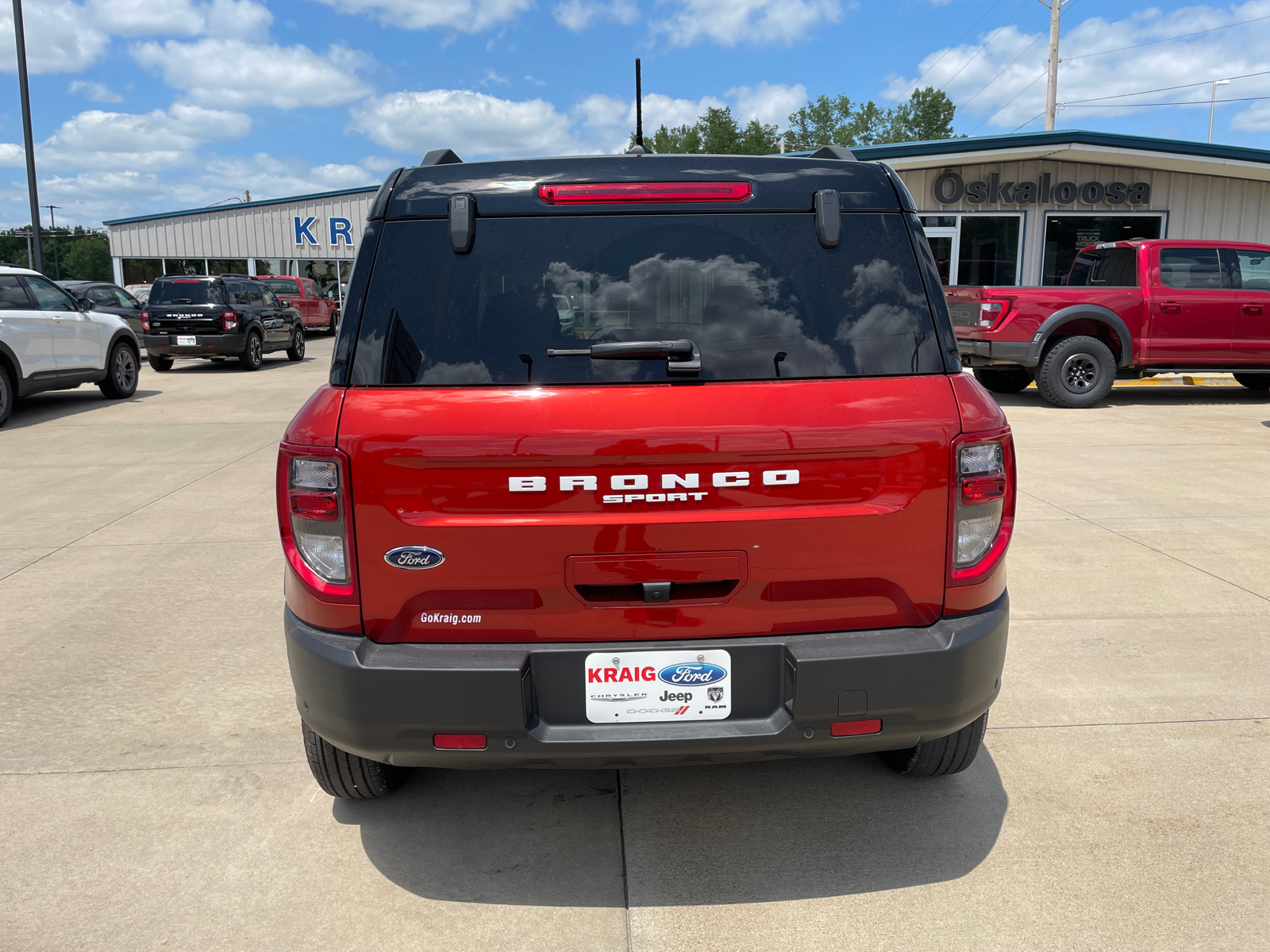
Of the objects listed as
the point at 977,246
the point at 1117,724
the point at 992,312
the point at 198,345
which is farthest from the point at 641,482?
the point at 977,246

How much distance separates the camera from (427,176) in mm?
2461

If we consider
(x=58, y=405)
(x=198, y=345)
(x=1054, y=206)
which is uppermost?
(x=1054, y=206)

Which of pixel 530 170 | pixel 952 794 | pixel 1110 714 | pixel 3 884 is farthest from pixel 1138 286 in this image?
pixel 3 884

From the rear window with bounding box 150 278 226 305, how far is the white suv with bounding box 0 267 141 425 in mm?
4127

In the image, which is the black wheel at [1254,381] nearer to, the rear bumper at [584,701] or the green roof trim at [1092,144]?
the green roof trim at [1092,144]

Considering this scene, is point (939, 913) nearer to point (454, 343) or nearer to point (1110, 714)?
point (1110, 714)

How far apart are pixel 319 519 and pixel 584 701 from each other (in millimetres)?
778

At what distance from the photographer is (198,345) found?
16984 mm

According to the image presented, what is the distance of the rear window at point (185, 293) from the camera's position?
17.1 meters

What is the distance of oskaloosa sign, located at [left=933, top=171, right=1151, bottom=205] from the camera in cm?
1928

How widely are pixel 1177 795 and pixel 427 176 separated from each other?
9.42 ft

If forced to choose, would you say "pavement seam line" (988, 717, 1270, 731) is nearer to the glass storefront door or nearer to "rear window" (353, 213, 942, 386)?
"rear window" (353, 213, 942, 386)

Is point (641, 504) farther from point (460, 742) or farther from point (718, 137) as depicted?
point (718, 137)

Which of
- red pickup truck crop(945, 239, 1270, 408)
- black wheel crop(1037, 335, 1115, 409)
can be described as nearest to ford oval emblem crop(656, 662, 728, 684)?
red pickup truck crop(945, 239, 1270, 408)
